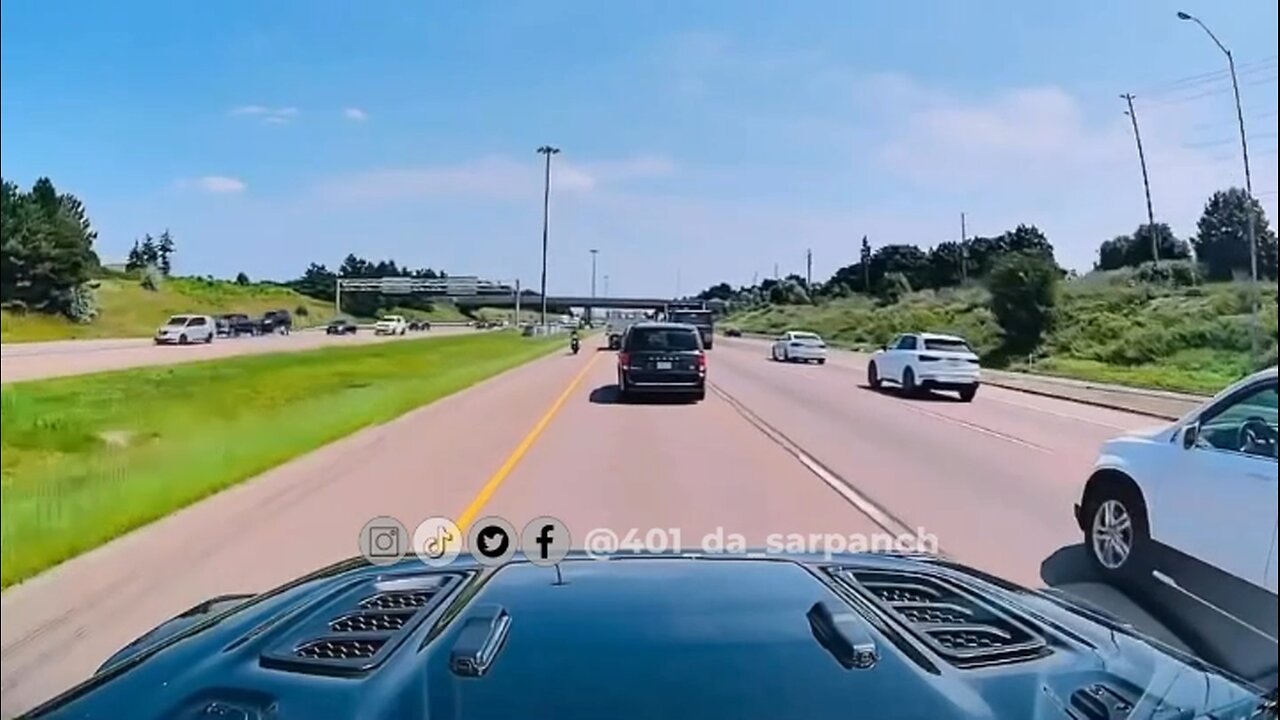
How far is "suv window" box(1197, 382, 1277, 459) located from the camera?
4.06 meters

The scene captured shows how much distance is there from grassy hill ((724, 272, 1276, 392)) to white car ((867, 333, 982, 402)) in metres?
0.06

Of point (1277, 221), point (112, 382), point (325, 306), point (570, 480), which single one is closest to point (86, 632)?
point (112, 382)

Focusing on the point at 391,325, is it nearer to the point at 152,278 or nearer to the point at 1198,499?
the point at 152,278

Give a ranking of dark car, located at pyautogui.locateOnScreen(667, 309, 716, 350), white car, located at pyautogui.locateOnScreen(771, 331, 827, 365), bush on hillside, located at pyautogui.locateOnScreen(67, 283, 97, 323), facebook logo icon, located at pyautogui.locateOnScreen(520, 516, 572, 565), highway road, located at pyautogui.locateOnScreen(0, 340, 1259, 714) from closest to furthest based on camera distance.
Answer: facebook logo icon, located at pyautogui.locateOnScreen(520, 516, 572, 565) < bush on hillside, located at pyautogui.locateOnScreen(67, 283, 97, 323) < highway road, located at pyautogui.locateOnScreen(0, 340, 1259, 714) < dark car, located at pyautogui.locateOnScreen(667, 309, 716, 350) < white car, located at pyautogui.locateOnScreen(771, 331, 827, 365)

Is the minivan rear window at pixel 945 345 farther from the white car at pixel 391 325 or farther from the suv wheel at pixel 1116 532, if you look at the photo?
the white car at pixel 391 325

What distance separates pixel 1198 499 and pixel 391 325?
3.20 metres

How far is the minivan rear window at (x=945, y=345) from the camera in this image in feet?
17.3

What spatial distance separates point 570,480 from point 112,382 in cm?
420

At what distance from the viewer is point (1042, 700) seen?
2.63 meters

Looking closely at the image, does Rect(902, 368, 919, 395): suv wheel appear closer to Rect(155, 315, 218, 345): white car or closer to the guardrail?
the guardrail

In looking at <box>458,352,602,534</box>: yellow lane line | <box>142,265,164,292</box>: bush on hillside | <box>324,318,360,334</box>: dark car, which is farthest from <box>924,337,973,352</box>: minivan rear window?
<box>142,265,164,292</box>: bush on hillside

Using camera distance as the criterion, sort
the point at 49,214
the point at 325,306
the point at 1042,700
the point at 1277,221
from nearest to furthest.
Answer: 1. the point at 1042,700
2. the point at 1277,221
3. the point at 49,214
4. the point at 325,306

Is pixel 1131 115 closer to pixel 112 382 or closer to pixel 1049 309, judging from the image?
pixel 1049 309

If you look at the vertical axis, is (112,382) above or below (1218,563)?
above
